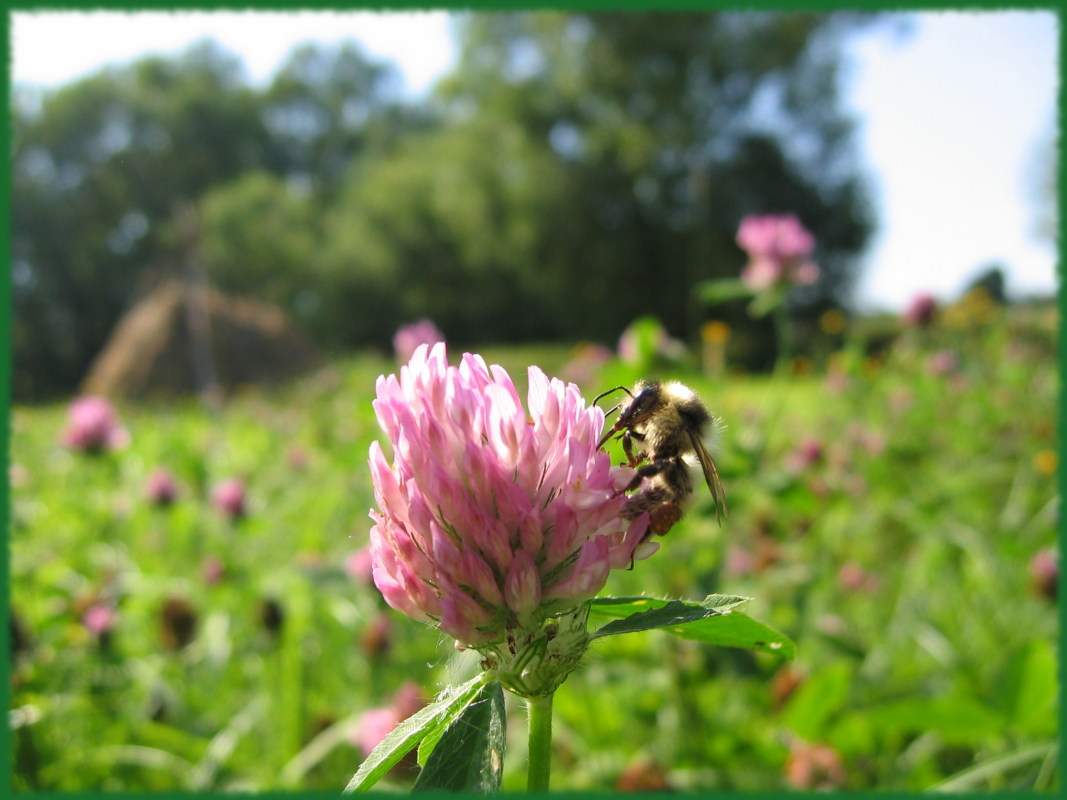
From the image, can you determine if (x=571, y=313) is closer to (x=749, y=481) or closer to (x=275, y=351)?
(x=275, y=351)

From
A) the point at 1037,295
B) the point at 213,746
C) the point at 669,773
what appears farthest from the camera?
the point at 1037,295

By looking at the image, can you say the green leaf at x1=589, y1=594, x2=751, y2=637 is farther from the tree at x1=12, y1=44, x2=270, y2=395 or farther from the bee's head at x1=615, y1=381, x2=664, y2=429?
the tree at x1=12, y1=44, x2=270, y2=395

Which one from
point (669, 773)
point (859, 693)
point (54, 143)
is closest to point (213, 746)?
point (669, 773)

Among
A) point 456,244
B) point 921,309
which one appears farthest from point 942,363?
point 456,244

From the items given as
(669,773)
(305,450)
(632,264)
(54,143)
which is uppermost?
(54,143)

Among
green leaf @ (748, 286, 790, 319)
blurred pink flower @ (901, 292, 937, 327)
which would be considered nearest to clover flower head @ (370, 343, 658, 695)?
green leaf @ (748, 286, 790, 319)

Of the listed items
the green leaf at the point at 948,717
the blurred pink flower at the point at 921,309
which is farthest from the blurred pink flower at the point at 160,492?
the blurred pink flower at the point at 921,309
